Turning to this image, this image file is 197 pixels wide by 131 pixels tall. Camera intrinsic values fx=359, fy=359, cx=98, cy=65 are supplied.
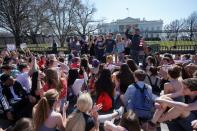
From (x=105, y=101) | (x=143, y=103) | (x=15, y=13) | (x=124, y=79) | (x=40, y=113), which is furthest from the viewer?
(x=15, y=13)

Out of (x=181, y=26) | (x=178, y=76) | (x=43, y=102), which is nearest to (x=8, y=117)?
(x=43, y=102)

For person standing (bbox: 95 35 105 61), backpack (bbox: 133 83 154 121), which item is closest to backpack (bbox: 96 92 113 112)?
backpack (bbox: 133 83 154 121)

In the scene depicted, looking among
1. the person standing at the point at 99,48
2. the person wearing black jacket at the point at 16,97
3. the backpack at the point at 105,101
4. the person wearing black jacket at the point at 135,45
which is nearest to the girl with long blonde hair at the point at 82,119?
the backpack at the point at 105,101

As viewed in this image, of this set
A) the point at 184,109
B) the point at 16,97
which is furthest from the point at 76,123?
the point at 16,97

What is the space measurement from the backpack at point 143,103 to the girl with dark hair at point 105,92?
73 centimetres

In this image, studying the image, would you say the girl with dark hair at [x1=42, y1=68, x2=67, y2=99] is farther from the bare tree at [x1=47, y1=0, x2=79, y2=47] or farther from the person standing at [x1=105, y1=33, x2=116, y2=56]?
the bare tree at [x1=47, y1=0, x2=79, y2=47]

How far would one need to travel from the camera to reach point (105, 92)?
7.27 meters

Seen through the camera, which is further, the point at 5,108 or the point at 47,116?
the point at 5,108

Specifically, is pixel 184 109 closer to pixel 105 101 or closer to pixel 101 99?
pixel 105 101

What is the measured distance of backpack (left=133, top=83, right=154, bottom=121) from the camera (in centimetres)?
653

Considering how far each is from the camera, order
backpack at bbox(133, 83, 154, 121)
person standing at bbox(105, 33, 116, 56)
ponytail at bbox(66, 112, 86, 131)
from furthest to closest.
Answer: person standing at bbox(105, 33, 116, 56) < backpack at bbox(133, 83, 154, 121) < ponytail at bbox(66, 112, 86, 131)

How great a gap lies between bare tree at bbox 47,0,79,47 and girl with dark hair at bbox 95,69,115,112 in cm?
4009

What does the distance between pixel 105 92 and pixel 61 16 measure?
46343 mm

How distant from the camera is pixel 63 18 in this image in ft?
173
